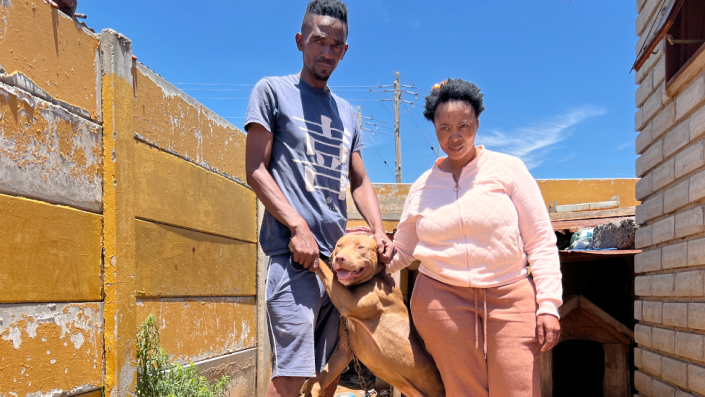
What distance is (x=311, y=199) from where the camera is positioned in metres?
2.44

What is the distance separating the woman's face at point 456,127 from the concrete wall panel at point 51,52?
1868mm

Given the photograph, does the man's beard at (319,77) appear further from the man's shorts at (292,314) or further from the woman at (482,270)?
the man's shorts at (292,314)

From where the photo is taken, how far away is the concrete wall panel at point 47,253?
222 cm

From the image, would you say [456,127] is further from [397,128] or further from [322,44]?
[397,128]

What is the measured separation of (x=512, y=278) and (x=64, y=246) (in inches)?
84.0

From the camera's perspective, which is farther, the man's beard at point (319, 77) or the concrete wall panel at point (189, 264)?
the concrete wall panel at point (189, 264)

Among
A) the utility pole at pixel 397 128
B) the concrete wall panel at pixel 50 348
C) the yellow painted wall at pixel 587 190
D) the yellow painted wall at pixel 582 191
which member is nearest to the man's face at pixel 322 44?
the concrete wall panel at pixel 50 348

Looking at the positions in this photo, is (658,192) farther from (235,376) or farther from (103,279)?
(103,279)

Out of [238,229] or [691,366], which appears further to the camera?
[238,229]

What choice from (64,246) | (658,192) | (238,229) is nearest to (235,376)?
(238,229)

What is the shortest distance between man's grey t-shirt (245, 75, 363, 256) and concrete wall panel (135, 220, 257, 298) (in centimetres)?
123

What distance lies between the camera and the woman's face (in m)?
2.43

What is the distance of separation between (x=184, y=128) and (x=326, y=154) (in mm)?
1903

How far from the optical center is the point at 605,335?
620 centimetres
